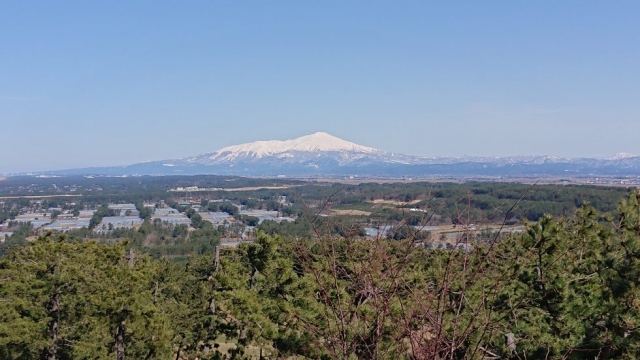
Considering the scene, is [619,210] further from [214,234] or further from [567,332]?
[214,234]

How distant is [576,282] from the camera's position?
6750 millimetres

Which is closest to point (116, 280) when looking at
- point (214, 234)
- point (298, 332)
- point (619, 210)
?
point (298, 332)

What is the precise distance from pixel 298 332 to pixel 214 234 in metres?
45.9

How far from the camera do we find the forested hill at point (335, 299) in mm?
2881

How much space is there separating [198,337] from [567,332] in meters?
8.68

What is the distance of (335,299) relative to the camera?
366cm

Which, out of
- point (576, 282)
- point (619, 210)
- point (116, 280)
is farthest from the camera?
point (116, 280)

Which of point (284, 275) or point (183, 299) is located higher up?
point (284, 275)

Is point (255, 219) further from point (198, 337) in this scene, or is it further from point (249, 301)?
point (249, 301)

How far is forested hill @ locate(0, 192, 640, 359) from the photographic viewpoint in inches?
113

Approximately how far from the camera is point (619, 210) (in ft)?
20.1

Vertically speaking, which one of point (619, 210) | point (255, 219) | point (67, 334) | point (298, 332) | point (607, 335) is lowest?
point (255, 219)

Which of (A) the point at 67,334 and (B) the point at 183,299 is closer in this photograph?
(A) the point at 67,334

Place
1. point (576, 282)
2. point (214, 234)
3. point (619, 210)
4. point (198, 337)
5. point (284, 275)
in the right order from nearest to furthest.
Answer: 1. point (619, 210)
2. point (576, 282)
3. point (284, 275)
4. point (198, 337)
5. point (214, 234)
